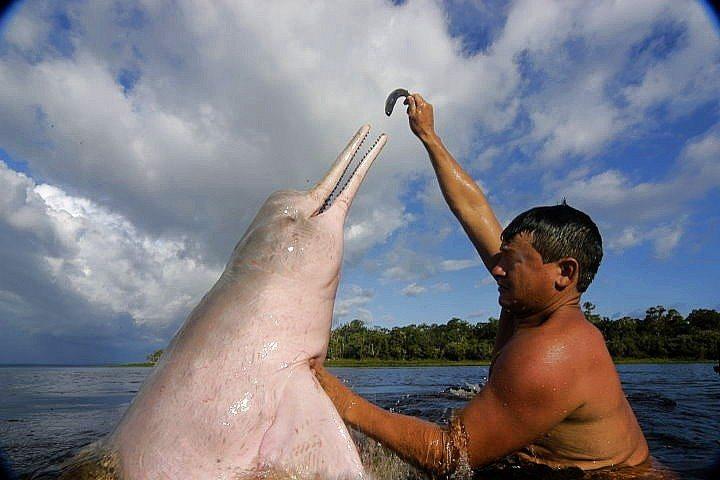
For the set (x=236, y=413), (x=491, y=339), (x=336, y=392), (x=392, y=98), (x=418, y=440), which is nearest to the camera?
(x=236, y=413)

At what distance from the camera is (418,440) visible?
9.11 feet

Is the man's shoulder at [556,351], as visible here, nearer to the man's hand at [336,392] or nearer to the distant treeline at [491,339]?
the man's hand at [336,392]

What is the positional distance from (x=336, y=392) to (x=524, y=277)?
54.4 inches

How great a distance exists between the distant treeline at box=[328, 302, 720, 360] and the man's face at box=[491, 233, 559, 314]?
7706cm

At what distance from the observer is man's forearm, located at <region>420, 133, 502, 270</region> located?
475 centimetres

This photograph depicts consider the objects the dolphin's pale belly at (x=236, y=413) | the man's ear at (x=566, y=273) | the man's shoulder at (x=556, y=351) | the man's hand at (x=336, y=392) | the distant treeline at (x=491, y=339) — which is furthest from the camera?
the distant treeline at (x=491, y=339)

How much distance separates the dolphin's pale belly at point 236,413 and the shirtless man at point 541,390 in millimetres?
253

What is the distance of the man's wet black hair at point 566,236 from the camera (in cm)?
301

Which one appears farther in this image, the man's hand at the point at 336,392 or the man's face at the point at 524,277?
the man's face at the point at 524,277

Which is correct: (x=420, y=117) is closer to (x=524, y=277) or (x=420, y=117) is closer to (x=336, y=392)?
(x=524, y=277)

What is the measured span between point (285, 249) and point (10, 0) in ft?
11.7

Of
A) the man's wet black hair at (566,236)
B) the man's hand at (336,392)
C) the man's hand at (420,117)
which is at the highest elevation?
the man's hand at (420,117)

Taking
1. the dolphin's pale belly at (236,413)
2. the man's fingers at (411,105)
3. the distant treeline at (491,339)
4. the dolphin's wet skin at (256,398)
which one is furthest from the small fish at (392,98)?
the distant treeline at (491,339)

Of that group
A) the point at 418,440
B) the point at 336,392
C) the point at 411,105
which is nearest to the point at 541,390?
the point at 418,440
